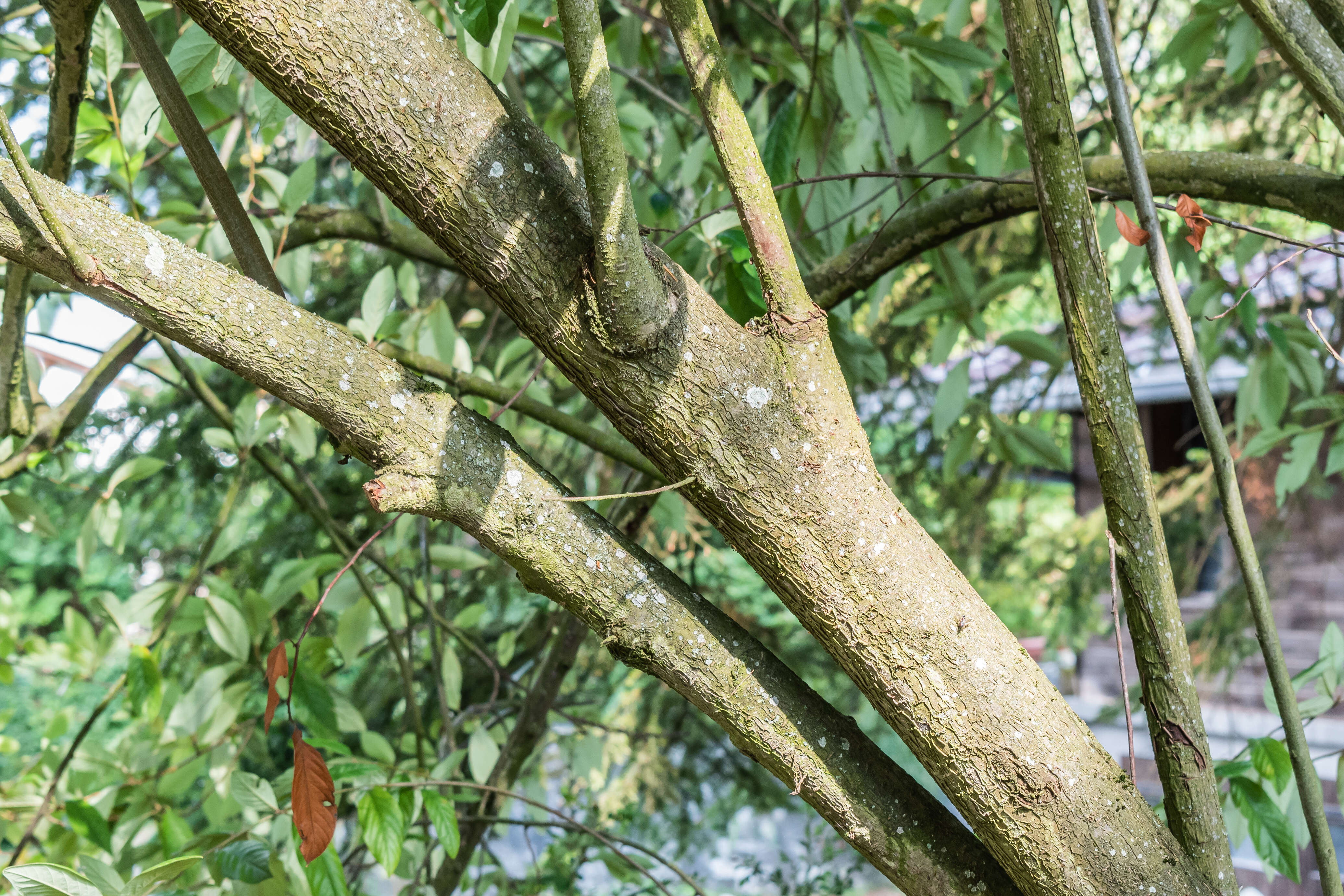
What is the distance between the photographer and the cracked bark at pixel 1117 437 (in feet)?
2.51

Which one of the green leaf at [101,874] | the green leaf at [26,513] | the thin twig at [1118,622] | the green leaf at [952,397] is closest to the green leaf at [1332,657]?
the thin twig at [1118,622]

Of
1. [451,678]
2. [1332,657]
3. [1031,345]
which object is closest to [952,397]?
[1031,345]

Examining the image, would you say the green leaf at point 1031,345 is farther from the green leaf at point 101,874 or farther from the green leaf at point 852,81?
the green leaf at point 101,874

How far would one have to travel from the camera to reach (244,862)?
1033mm

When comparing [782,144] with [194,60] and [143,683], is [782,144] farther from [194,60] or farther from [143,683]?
[143,683]

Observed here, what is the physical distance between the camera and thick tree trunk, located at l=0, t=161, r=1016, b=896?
0.67 m

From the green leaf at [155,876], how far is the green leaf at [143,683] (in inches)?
20.5

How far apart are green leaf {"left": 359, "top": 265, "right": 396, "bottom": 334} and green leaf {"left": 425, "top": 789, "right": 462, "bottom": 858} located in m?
0.67

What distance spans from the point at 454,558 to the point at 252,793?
0.66 meters

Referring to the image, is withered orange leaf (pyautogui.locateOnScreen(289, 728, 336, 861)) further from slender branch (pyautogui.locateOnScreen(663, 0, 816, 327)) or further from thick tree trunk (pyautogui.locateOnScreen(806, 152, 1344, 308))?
thick tree trunk (pyautogui.locateOnScreen(806, 152, 1344, 308))

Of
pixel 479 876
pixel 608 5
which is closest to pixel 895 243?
pixel 608 5

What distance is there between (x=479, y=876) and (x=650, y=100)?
1.94 metres

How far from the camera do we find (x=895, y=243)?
3.76 feet

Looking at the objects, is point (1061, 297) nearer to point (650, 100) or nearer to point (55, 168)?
point (55, 168)
